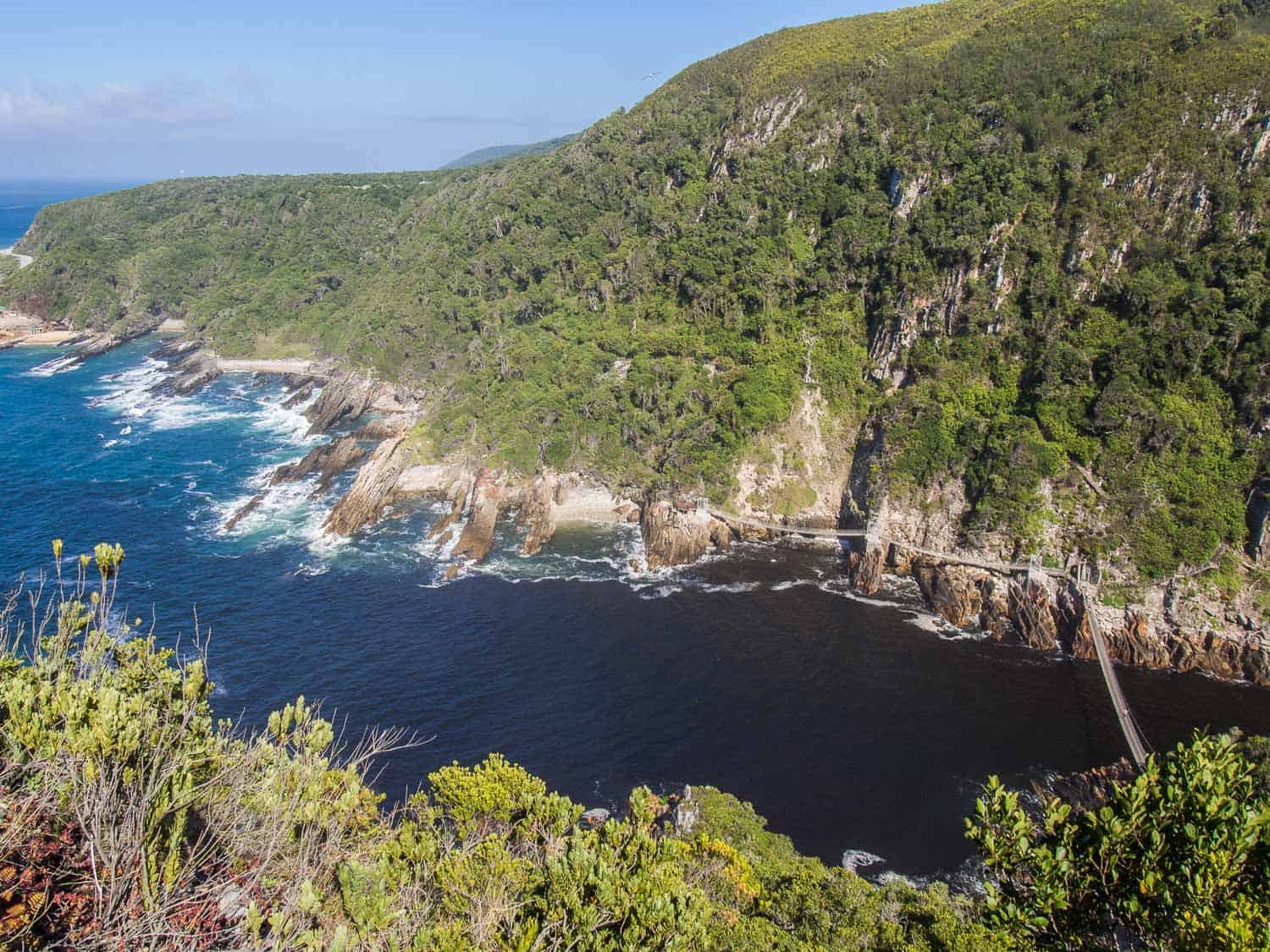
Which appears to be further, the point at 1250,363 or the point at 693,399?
the point at 693,399

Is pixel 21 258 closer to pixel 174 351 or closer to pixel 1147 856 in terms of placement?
pixel 174 351

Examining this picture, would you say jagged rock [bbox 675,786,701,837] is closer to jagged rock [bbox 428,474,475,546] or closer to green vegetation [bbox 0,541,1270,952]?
green vegetation [bbox 0,541,1270,952]

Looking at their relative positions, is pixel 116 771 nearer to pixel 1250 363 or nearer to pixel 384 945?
pixel 384 945

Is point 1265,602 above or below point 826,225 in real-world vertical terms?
below

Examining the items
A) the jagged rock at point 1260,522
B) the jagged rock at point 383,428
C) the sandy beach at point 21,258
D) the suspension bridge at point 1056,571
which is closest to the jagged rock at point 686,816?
the suspension bridge at point 1056,571

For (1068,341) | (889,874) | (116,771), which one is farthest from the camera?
(1068,341)

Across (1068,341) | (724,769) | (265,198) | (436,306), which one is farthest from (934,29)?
(265,198)

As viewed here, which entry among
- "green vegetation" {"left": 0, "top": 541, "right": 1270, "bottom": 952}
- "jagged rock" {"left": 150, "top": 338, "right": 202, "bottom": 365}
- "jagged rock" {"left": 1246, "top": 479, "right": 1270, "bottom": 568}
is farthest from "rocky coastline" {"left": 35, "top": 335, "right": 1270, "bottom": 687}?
"jagged rock" {"left": 150, "top": 338, "right": 202, "bottom": 365}
